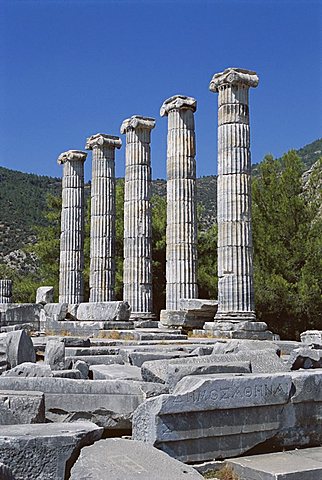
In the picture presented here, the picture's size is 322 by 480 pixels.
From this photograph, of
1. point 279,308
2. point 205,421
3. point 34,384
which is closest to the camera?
point 205,421

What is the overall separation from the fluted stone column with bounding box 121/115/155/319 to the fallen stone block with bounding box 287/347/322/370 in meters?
16.6

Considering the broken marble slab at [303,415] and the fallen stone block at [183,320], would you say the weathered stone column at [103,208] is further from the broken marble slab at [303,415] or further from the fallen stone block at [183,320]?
the broken marble slab at [303,415]

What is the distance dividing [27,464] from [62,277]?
79.9ft

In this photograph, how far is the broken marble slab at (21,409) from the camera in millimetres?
5641

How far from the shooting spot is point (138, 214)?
998 inches

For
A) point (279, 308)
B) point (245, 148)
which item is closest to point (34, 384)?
point (245, 148)

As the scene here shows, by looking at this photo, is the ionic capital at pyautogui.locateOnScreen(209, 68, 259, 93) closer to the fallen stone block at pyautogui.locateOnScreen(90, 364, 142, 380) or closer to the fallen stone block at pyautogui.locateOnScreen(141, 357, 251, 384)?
the fallen stone block at pyautogui.locateOnScreen(90, 364, 142, 380)

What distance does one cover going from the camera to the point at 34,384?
268 inches

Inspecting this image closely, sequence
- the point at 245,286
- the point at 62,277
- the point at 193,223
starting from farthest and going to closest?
the point at 62,277 → the point at 193,223 → the point at 245,286

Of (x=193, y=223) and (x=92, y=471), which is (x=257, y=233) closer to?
(x=193, y=223)

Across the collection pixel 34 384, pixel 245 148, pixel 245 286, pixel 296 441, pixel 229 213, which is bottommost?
pixel 296 441

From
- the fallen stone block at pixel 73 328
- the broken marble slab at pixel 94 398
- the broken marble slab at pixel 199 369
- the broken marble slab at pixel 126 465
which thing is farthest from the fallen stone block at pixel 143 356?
the fallen stone block at pixel 73 328

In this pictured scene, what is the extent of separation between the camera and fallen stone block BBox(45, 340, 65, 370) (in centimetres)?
892

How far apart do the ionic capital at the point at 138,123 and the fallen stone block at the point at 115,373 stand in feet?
57.4
